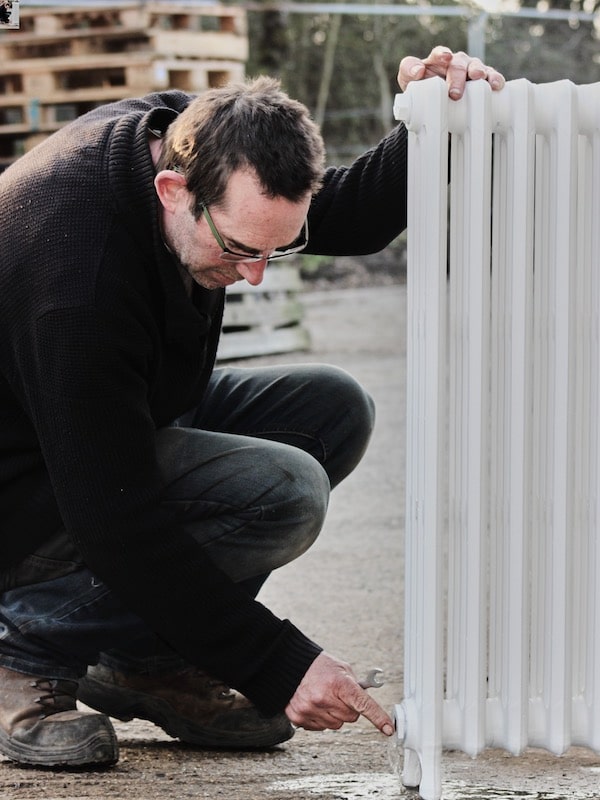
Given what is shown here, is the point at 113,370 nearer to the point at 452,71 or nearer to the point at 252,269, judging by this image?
the point at 252,269

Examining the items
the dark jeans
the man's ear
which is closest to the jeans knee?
the dark jeans

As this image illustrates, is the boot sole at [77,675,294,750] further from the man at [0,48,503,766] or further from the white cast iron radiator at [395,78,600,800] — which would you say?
the white cast iron radiator at [395,78,600,800]

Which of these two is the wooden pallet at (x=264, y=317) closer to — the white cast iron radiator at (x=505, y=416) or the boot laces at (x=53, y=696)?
the boot laces at (x=53, y=696)

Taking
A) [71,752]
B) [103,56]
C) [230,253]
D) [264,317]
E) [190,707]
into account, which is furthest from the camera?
[264,317]

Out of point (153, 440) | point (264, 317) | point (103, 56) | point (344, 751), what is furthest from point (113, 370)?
point (264, 317)

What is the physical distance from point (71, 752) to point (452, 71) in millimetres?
1328

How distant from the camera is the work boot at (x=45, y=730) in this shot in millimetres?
2113

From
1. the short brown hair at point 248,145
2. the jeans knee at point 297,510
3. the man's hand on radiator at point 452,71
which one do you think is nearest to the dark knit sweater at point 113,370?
the short brown hair at point 248,145

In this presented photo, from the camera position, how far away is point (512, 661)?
1944mm

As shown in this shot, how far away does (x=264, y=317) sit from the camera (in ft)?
23.0

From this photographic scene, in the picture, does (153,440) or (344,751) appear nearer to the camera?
(153,440)

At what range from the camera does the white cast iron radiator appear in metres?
1.85

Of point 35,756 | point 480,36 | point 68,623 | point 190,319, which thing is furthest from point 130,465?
point 480,36

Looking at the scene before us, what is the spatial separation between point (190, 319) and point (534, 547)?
69cm
